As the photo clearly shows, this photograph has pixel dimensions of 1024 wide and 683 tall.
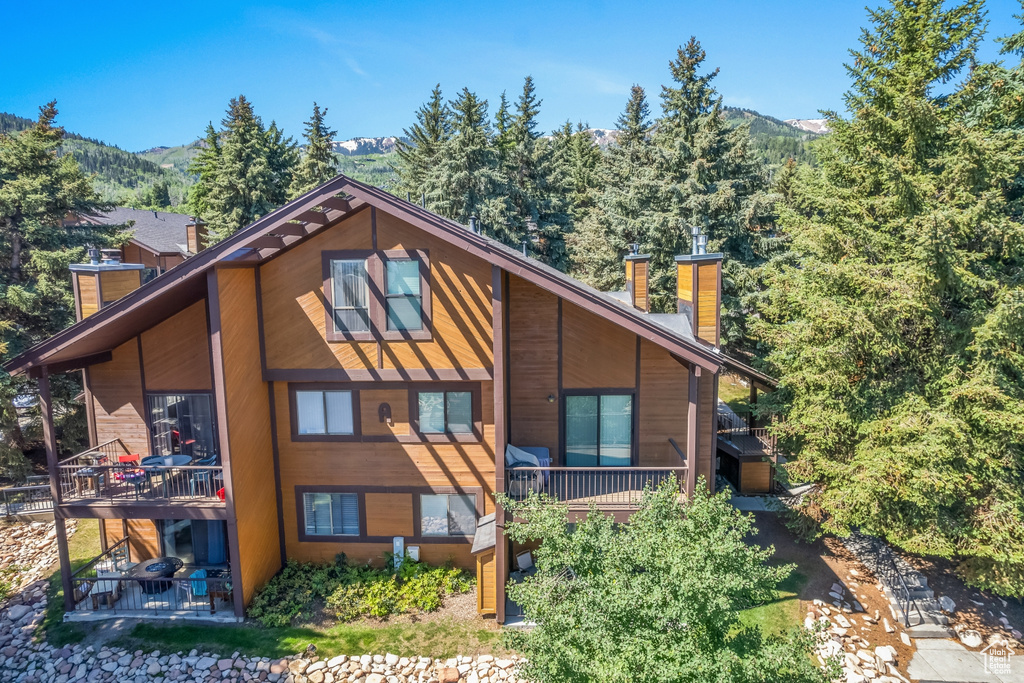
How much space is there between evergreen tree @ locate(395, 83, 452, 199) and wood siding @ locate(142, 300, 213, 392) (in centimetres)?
2644

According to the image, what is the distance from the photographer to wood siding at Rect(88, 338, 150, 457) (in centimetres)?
1367

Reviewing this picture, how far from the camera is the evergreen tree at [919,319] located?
1173 centimetres

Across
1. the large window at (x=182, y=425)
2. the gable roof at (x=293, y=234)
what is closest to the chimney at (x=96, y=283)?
the gable roof at (x=293, y=234)

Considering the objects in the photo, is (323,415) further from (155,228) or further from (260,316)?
(155,228)

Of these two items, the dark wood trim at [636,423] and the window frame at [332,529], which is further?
the window frame at [332,529]

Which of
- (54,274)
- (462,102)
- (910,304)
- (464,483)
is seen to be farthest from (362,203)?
(462,102)

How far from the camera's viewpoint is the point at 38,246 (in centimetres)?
2009

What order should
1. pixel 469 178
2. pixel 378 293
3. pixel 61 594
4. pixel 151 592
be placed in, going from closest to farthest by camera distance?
pixel 378 293 < pixel 151 592 < pixel 61 594 < pixel 469 178

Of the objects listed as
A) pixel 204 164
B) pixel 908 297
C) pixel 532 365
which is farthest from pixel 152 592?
pixel 204 164

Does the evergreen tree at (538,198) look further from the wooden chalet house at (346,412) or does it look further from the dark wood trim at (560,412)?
the wooden chalet house at (346,412)

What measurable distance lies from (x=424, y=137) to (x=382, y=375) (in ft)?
102

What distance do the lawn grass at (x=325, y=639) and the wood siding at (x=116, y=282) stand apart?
7845 mm

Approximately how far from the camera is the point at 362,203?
12547mm

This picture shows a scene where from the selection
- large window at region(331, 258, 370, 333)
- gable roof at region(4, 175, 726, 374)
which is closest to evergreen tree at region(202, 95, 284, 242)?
gable roof at region(4, 175, 726, 374)
